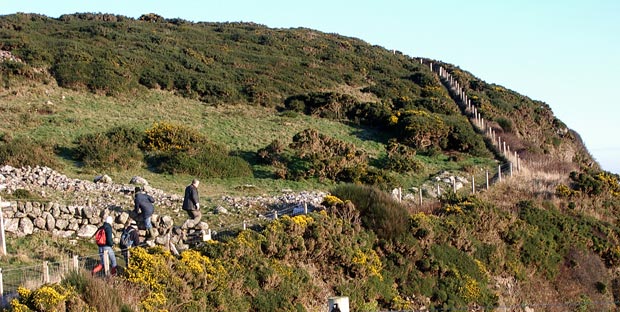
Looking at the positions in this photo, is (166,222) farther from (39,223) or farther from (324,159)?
(324,159)

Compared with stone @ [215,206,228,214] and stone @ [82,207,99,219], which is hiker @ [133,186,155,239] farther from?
stone @ [215,206,228,214]

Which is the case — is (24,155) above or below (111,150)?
below

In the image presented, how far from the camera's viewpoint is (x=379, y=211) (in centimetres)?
1844

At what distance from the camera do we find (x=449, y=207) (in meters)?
20.9

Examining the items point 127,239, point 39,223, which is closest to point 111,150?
point 39,223

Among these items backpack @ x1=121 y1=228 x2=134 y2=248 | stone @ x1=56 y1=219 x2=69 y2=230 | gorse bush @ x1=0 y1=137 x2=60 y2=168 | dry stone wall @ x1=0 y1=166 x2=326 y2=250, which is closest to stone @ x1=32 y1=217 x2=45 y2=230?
dry stone wall @ x1=0 y1=166 x2=326 y2=250

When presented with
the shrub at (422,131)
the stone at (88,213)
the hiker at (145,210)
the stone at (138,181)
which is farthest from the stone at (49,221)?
the shrub at (422,131)

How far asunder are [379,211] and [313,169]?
927 cm

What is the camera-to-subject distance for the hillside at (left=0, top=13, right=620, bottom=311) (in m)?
15.3

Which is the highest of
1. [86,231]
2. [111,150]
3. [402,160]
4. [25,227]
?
[111,150]

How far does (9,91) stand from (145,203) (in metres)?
21.7

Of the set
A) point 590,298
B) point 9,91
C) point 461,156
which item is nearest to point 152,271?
point 590,298

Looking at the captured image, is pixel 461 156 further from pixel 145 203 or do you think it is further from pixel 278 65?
pixel 278 65

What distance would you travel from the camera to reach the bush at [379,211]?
719 inches
